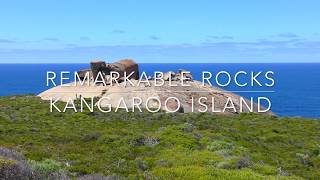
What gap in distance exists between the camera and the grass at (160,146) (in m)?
19.7

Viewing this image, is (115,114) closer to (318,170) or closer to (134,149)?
(134,149)

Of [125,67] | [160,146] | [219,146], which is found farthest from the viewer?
[125,67]

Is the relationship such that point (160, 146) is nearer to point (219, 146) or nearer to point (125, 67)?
point (219, 146)

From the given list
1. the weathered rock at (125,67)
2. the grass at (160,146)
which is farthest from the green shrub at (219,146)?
the weathered rock at (125,67)

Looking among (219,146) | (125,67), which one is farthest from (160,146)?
(125,67)

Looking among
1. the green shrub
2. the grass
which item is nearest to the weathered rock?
the grass

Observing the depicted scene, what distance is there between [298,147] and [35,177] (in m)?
23.5

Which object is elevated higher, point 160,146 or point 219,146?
point 219,146

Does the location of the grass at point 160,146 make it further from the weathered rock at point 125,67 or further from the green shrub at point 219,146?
the weathered rock at point 125,67

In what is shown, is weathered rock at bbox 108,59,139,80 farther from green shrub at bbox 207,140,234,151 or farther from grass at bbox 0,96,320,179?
green shrub at bbox 207,140,234,151

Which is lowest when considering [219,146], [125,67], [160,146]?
[160,146]

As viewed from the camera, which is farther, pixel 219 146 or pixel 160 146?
pixel 160 146

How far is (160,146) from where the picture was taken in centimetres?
2741

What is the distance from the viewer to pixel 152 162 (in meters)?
22.4
